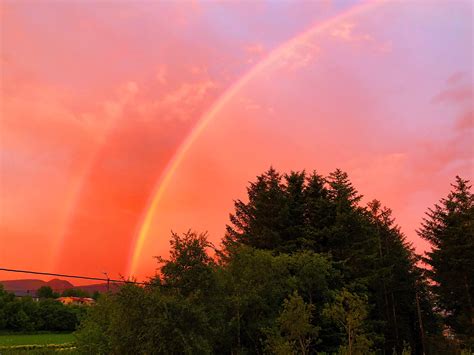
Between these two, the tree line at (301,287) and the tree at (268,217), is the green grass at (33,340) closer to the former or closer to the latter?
the tree at (268,217)

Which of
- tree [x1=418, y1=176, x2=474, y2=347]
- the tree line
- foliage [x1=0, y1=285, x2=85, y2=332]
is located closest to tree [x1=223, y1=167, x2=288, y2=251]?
the tree line

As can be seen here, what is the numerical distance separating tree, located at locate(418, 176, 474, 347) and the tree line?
0.18m

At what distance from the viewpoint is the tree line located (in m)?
24.7

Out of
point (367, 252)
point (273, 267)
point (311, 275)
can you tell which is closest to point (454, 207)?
point (367, 252)

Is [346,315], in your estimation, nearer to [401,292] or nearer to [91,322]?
[91,322]

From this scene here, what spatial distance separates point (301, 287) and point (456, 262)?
24.1 meters

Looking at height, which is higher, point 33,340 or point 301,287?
point 301,287

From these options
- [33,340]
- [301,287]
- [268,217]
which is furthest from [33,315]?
[301,287]

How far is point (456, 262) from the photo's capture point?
5069 cm

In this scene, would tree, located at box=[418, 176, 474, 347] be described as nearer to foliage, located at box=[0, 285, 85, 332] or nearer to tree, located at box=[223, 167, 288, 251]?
tree, located at box=[223, 167, 288, 251]

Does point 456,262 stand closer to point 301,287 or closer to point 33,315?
point 301,287

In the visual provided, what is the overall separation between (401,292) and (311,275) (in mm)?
34754

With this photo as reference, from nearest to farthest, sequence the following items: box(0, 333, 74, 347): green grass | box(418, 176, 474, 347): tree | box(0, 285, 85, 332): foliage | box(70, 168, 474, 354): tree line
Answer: box(70, 168, 474, 354): tree line < box(418, 176, 474, 347): tree < box(0, 333, 74, 347): green grass < box(0, 285, 85, 332): foliage

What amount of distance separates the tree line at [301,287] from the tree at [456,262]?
18 cm
